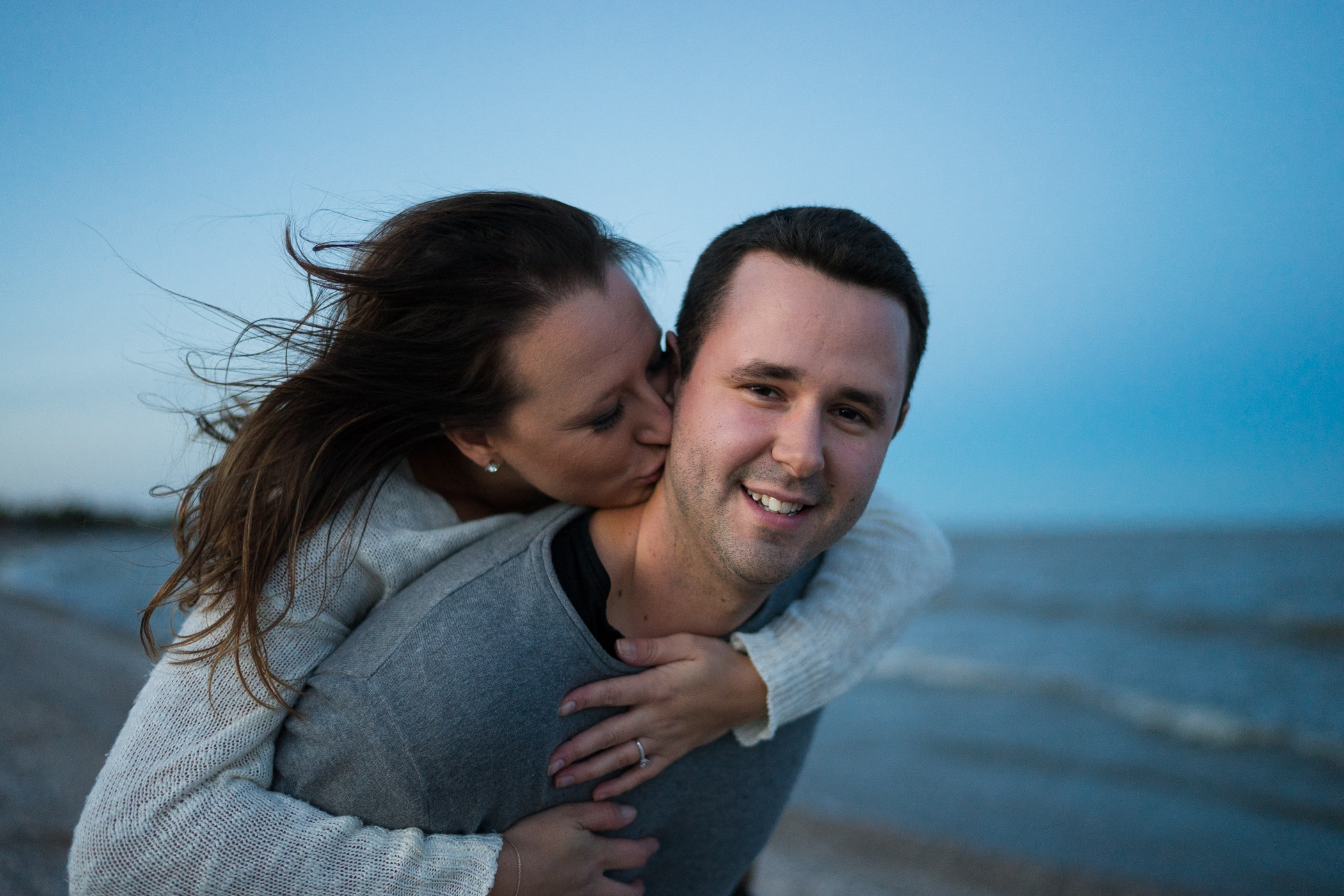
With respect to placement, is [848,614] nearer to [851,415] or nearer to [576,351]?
[851,415]

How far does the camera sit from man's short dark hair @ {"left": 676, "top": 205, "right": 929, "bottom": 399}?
229 centimetres

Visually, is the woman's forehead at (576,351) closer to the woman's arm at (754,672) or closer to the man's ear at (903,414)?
the woman's arm at (754,672)

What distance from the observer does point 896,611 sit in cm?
275

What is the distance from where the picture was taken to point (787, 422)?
2195 mm

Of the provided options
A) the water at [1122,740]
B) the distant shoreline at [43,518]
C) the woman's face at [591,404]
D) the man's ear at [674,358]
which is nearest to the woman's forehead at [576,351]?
the woman's face at [591,404]

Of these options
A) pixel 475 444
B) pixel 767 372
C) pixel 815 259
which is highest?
pixel 815 259

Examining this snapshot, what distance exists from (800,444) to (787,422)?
81 millimetres

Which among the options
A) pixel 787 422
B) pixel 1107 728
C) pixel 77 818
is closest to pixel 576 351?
pixel 787 422

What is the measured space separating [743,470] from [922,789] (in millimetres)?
5819

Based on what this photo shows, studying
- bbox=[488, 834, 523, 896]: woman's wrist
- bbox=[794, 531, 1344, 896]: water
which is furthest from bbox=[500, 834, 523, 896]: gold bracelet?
bbox=[794, 531, 1344, 896]: water

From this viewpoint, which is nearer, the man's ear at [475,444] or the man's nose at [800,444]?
the man's nose at [800,444]

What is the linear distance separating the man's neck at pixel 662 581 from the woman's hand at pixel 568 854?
46 cm

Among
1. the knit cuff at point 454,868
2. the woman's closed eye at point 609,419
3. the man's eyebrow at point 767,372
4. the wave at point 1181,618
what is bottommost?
the wave at point 1181,618

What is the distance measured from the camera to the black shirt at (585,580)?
7.30 ft
